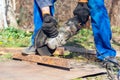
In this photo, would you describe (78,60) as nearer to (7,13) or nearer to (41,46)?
(41,46)

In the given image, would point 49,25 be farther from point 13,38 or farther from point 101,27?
point 13,38

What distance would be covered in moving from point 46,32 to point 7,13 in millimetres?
4267

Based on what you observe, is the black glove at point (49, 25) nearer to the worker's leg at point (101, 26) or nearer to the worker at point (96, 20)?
the worker at point (96, 20)

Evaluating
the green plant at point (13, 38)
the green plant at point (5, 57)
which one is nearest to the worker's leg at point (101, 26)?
the green plant at point (5, 57)

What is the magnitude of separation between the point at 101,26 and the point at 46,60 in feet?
2.84

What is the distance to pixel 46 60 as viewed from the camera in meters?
5.36

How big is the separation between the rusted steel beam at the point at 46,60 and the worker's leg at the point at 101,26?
61 cm

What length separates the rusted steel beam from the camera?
16.7 ft

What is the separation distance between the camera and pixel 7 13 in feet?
30.9

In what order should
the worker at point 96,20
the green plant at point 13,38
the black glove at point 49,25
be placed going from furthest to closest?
the green plant at point 13,38 → the worker at point 96,20 → the black glove at point 49,25

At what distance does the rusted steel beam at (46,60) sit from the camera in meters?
5.09

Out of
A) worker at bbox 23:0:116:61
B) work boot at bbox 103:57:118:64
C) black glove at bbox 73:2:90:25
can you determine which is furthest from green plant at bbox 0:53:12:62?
work boot at bbox 103:57:118:64

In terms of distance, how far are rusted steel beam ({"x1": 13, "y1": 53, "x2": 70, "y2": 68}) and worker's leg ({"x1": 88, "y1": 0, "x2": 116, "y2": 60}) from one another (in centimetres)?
61

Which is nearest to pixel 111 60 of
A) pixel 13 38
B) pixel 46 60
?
pixel 46 60
